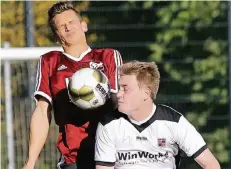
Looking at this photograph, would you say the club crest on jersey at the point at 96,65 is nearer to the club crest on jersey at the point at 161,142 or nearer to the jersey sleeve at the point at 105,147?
the jersey sleeve at the point at 105,147

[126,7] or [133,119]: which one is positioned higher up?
[126,7]

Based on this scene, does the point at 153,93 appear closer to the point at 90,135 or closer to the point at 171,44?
the point at 90,135

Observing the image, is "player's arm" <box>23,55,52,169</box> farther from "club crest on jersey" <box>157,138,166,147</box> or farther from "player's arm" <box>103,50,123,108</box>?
"club crest on jersey" <box>157,138,166,147</box>

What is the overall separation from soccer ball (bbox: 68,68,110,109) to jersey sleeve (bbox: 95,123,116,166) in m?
0.14

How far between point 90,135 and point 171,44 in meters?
3.67

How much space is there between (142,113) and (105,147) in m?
0.27

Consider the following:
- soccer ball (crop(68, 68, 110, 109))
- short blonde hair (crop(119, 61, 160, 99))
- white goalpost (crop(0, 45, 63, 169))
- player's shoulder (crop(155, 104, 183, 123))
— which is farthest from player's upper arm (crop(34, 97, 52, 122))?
white goalpost (crop(0, 45, 63, 169))

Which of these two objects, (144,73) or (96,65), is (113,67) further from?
(144,73)

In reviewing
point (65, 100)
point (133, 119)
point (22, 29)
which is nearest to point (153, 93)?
point (133, 119)

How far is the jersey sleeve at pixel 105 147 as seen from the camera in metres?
5.21

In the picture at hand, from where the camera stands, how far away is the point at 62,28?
5.47 meters

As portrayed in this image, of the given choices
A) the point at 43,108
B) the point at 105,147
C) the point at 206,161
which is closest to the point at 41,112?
the point at 43,108

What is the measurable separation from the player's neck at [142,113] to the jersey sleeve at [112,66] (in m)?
0.29

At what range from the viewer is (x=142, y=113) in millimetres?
5211
